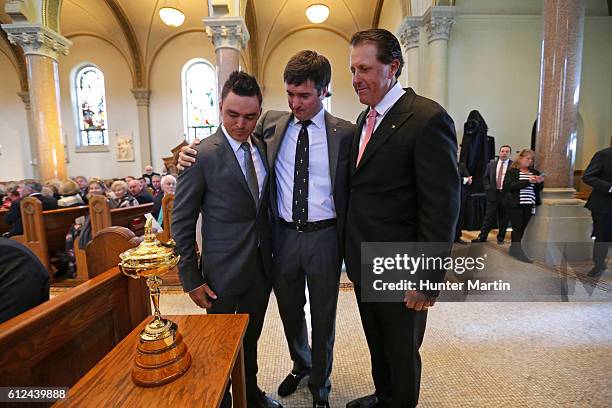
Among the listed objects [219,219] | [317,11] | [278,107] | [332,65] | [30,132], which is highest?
[317,11]

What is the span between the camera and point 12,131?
1363 centimetres

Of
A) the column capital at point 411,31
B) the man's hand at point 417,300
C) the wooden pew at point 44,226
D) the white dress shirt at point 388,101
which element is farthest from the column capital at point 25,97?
the man's hand at point 417,300

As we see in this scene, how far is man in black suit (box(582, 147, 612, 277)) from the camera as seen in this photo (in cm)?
399

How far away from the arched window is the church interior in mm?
55

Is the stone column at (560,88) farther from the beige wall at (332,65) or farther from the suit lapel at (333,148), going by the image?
the beige wall at (332,65)

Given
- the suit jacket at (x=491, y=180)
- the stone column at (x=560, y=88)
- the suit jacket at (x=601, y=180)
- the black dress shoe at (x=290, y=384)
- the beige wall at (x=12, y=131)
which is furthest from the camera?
the beige wall at (x=12, y=131)

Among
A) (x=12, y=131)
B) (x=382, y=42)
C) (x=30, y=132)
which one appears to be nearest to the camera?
(x=382, y=42)

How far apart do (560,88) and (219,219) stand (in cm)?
476

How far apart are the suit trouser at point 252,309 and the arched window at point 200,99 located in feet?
40.8

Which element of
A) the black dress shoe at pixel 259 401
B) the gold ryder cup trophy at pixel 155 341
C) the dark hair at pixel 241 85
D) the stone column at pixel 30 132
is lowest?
the black dress shoe at pixel 259 401

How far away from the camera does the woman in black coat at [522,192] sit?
457cm

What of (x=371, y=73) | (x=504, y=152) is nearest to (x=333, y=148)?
(x=371, y=73)

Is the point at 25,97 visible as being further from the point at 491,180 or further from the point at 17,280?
the point at 491,180

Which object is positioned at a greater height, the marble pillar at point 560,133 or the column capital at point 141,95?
the column capital at point 141,95
